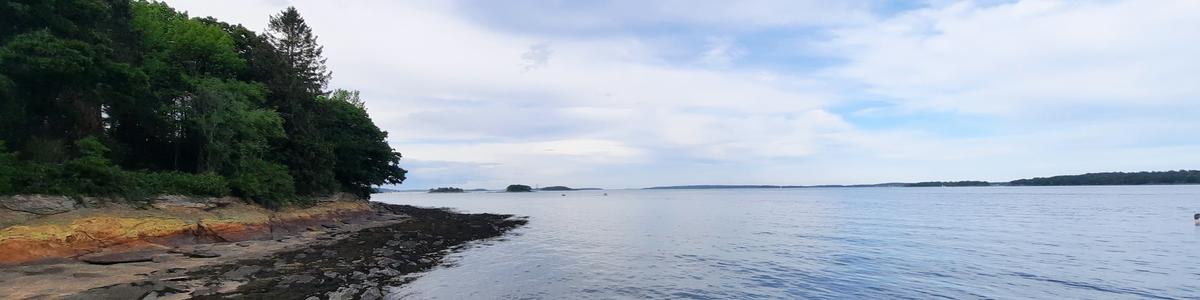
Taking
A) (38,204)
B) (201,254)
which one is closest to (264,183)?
(201,254)

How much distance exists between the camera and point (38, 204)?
19.3 metres

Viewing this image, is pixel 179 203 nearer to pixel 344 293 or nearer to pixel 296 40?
pixel 344 293

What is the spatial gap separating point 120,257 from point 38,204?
122 inches

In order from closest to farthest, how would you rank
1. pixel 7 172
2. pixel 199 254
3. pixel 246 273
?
pixel 246 273
pixel 7 172
pixel 199 254

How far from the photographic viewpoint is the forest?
21.3 metres

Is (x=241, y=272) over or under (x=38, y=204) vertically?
under

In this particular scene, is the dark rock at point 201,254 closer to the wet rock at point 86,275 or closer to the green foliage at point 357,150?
the wet rock at point 86,275

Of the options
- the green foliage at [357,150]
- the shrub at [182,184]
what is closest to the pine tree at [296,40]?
the green foliage at [357,150]

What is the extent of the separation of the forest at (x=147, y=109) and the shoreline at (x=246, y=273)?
4.45 m

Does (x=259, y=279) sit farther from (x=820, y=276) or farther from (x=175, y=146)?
(x=175, y=146)

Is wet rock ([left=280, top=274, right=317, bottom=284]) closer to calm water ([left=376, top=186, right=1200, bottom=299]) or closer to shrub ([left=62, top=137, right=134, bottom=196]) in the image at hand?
calm water ([left=376, top=186, right=1200, bottom=299])

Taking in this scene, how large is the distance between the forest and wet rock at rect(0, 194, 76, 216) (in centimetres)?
32

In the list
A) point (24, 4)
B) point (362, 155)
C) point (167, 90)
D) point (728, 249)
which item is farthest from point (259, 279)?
point (362, 155)

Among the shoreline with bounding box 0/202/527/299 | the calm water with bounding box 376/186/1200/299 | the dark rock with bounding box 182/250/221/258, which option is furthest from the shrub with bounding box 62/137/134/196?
the calm water with bounding box 376/186/1200/299
